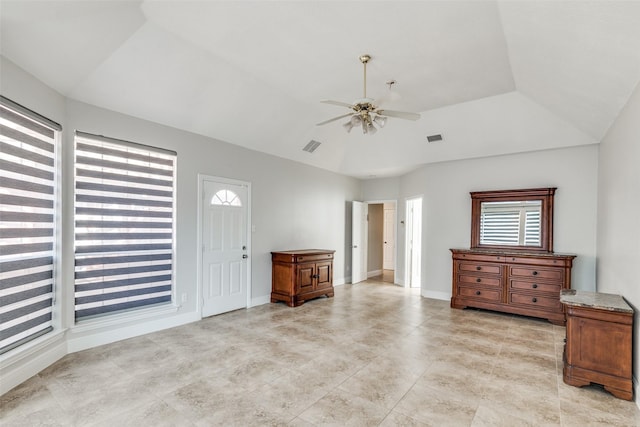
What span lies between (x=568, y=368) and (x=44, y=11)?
5365 mm

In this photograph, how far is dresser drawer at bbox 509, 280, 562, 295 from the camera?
15.3ft

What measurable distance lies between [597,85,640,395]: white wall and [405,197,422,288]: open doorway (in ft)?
11.2

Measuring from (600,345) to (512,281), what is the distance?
7.55 feet

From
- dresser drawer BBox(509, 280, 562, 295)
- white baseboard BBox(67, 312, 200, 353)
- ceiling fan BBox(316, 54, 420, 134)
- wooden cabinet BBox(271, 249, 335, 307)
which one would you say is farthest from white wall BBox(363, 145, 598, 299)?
white baseboard BBox(67, 312, 200, 353)

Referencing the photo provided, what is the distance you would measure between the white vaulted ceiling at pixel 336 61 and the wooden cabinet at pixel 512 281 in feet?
6.02

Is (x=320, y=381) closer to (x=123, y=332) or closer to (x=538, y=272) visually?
(x=123, y=332)

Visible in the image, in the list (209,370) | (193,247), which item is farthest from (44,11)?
(209,370)

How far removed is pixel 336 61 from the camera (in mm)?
3602

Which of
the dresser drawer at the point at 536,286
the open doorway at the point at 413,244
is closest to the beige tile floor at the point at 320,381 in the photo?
the dresser drawer at the point at 536,286

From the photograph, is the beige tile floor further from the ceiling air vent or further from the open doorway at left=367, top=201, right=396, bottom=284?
the open doorway at left=367, top=201, right=396, bottom=284

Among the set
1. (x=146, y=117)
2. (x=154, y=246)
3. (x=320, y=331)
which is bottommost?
(x=320, y=331)

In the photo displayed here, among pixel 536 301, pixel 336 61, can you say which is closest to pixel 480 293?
pixel 536 301

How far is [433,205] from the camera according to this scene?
631 centimetres

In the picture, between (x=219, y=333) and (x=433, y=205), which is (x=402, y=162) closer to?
(x=433, y=205)
